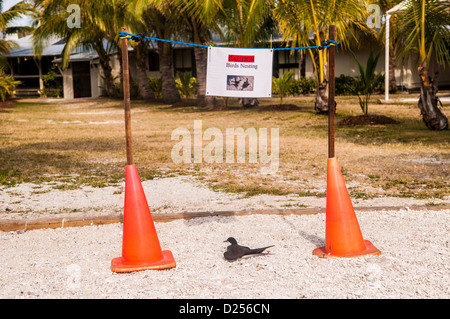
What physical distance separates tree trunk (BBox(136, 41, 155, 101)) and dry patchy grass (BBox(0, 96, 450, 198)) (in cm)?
911

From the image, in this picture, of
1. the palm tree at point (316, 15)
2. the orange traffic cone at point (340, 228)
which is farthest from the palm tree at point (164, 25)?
the orange traffic cone at point (340, 228)

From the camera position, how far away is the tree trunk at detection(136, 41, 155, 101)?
25.7 meters

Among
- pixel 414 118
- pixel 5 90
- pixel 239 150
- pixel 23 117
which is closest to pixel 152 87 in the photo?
pixel 5 90

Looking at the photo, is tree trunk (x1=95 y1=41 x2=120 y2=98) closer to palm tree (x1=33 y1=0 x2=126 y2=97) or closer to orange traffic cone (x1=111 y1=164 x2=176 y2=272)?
palm tree (x1=33 y1=0 x2=126 y2=97)

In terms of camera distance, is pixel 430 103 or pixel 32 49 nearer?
pixel 430 103

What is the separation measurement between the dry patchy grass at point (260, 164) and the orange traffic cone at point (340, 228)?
2118 millimetres

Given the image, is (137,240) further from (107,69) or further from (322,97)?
(107,69)

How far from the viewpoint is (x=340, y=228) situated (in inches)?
164

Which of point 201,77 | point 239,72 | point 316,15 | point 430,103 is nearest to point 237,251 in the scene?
point 239,72

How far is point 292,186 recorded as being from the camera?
22.8 ft

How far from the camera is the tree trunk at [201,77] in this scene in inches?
775

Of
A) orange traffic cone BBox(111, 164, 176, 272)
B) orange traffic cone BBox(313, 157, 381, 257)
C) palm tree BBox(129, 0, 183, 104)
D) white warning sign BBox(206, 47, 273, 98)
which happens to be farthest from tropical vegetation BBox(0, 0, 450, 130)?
orange traffic cone BBox(313, 157, 381, 257)

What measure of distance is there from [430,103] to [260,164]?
531 centimetres

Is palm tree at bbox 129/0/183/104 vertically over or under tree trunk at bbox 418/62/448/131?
over
